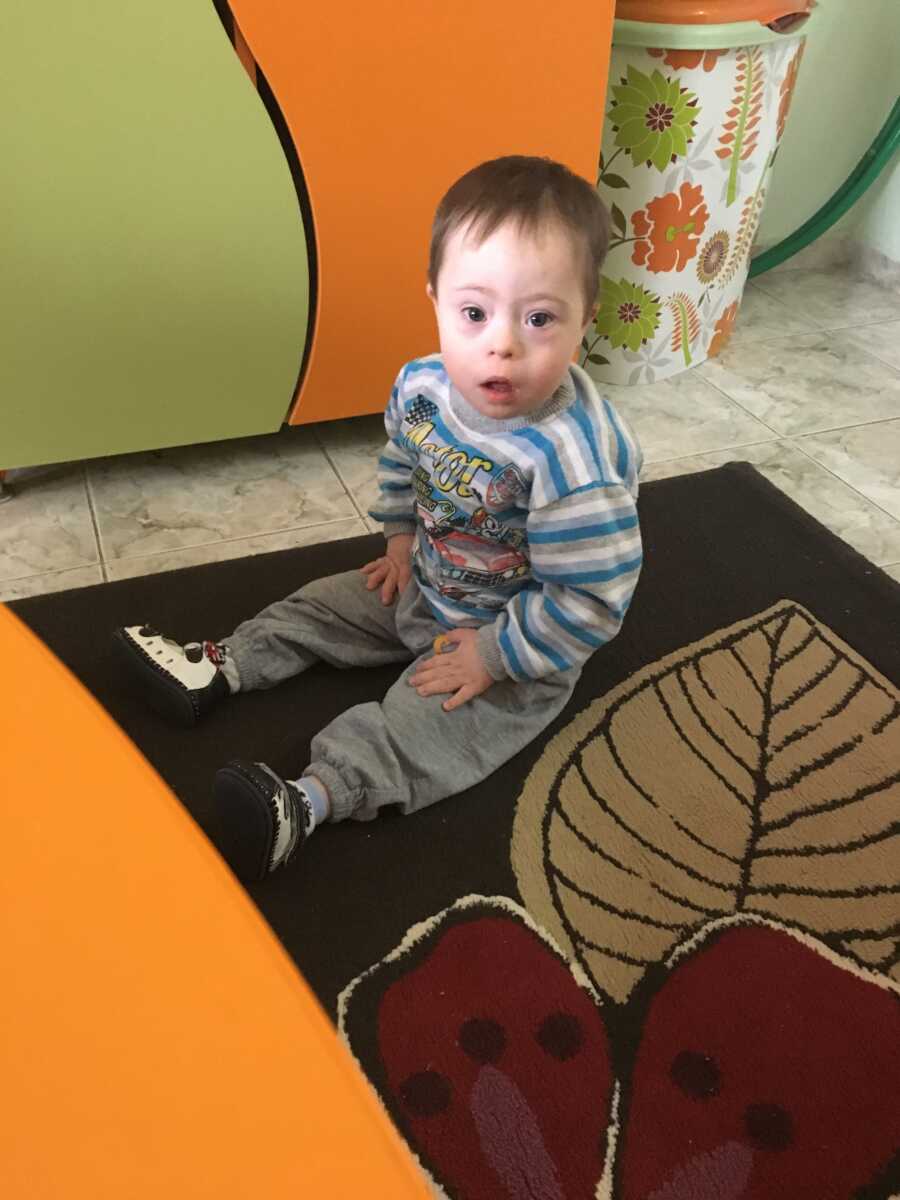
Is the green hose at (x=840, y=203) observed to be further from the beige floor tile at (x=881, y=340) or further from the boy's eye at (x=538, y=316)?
the boy's eye at (x=538, y=316)

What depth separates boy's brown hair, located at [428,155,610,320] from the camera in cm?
75

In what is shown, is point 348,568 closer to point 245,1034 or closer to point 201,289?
point 201,289

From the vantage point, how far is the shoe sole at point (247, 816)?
2.60ft

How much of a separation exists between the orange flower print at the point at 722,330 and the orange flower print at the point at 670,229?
198mm

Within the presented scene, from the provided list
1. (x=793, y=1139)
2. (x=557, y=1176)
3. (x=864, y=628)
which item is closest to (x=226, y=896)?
(x=557, y=1176)

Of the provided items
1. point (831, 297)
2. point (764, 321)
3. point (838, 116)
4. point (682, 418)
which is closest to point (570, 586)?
point (682, 418)

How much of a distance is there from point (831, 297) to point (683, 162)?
2.28 ft

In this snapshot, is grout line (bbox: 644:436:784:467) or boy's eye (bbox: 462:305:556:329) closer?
boy's eye (bbox: 462:305:556:329)

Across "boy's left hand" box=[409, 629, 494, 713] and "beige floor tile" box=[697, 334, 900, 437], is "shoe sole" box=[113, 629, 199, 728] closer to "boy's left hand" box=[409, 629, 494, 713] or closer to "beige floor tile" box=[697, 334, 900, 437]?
"boy's left hand" box=[409, 629, 494, 713]

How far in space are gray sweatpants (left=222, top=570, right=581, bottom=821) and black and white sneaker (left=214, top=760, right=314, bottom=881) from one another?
0.19 feet

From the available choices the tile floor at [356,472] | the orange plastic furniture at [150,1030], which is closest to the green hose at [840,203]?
the tile floor at [356,472]

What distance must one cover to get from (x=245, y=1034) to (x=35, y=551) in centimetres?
100

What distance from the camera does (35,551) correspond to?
48.8 inches

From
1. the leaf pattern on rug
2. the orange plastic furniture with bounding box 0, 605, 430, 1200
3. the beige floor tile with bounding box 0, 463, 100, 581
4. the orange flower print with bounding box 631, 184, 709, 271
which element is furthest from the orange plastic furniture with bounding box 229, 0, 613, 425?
the orange plastic furniture with bounding box 0, 605, 430, 1200
